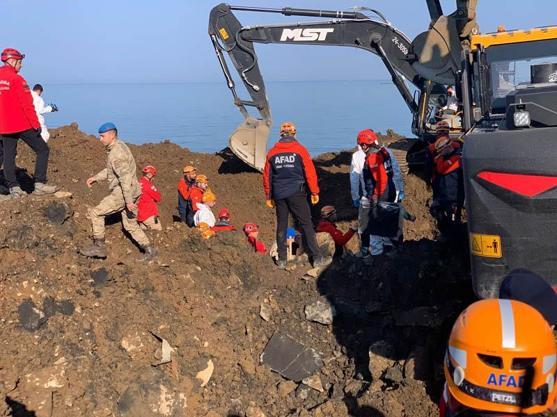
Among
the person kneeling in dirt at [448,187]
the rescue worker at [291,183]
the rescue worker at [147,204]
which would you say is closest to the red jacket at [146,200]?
the rescue worker at [147,204]

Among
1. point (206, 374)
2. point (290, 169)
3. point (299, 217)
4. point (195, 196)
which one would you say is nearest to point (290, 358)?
point (206, 374)

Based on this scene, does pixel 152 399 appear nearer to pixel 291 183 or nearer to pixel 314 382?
pixel 314 382

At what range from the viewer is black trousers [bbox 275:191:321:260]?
7766 mm

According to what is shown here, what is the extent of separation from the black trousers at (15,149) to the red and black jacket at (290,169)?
9.92 feet

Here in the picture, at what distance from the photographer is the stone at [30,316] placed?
6387 mm

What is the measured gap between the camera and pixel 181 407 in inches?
235

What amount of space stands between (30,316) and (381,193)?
414 cm

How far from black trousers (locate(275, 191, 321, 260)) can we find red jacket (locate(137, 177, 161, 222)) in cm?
167

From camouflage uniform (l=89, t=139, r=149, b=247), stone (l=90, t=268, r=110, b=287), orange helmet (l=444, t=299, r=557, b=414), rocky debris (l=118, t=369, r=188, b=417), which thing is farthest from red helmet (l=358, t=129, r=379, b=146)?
orange helmet (l=444, t=299, r=557, b=414)

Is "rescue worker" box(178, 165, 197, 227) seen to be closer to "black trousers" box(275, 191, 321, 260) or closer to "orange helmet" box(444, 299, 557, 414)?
"black trousers" box(275, 191, 321, 260)

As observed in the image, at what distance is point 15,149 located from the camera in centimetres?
827

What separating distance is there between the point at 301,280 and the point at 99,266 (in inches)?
93.3

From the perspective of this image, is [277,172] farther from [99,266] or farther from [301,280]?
[99,266]

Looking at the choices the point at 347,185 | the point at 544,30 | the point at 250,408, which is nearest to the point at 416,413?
the point at 250,408
